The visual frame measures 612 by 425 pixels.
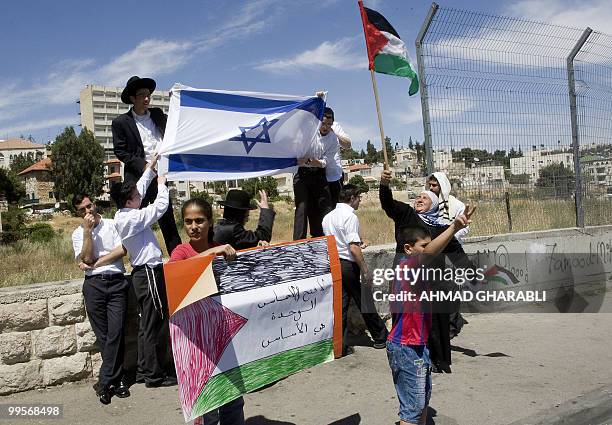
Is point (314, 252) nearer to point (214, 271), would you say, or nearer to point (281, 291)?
point (281, 291)

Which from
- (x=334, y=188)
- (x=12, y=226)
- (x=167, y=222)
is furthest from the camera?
(x=12, y=226)

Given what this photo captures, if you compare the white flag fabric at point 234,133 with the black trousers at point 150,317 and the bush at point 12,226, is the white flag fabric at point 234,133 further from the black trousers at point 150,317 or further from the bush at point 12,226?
the bush at point 12,226

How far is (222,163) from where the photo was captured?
5.31 meters

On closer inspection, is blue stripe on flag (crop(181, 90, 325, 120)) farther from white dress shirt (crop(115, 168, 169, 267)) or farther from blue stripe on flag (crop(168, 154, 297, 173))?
white dress shirt (crop(115, 168, 169, 267))

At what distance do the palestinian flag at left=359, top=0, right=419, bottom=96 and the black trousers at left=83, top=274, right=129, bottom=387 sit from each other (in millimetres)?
3293

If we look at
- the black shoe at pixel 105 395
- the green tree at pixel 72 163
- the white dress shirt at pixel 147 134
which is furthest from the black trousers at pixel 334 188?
the green tree at pixel 72 163

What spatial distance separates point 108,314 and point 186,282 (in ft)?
7.05

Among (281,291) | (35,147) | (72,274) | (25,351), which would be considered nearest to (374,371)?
(281,291)

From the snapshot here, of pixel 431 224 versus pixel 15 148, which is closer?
pixel 431 224

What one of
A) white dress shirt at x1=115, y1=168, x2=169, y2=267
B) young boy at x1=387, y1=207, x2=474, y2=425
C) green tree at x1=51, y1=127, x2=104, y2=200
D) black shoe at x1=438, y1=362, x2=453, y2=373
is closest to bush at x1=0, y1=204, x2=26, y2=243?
white dress shirt at x1=115, y1=168, x2=169, y2=267

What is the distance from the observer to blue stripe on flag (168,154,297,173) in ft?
16.4

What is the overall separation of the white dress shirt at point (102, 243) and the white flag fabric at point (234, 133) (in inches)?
34.4

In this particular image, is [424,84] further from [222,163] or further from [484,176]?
[222,163]

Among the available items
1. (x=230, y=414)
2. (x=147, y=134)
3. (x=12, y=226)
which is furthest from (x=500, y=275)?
(x=12, y=226)
